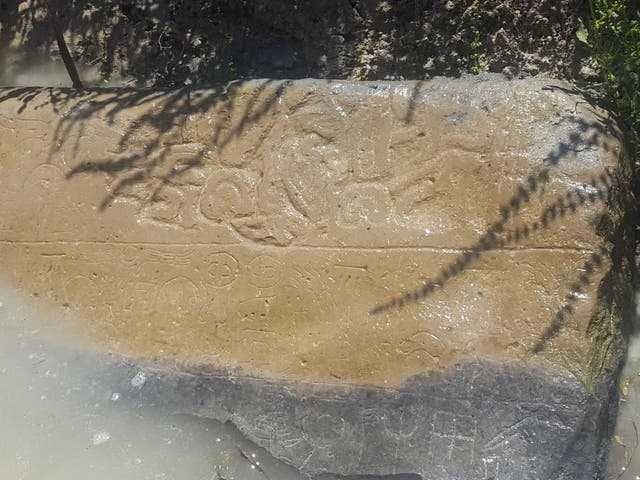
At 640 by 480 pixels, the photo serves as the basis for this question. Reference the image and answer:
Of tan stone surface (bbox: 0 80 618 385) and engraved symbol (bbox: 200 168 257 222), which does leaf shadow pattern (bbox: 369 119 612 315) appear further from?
engraved symbol (bbox: 200 168 257 222)

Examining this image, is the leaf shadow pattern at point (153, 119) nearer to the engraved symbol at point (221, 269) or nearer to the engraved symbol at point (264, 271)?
the engraved symbol at point (221, 269)

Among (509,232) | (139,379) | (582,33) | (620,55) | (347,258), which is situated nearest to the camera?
(509,232)

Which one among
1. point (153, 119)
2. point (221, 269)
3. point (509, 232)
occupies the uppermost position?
point (153, 119)

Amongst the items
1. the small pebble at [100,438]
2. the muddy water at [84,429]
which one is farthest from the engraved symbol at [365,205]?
the small pebble at [100,438]

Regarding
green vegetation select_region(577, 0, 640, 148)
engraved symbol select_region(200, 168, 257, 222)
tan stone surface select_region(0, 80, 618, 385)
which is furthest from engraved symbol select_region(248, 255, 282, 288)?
green vegetation select_region(577, 0, 640, 148)

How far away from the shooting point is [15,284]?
3.96m

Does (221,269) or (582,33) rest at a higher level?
(582,33)

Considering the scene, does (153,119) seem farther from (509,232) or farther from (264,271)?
(509,232)

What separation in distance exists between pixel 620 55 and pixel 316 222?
5.92 ft

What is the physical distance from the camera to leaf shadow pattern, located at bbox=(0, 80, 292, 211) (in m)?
3.83

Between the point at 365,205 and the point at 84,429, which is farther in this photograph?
the point at 84,429

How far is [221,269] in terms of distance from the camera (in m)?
3.71

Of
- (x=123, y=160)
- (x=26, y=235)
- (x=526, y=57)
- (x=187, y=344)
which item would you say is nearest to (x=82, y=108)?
(x=123, y=160)

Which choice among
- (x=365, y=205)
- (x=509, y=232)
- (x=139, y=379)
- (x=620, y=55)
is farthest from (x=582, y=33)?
(x=139, y=379)
